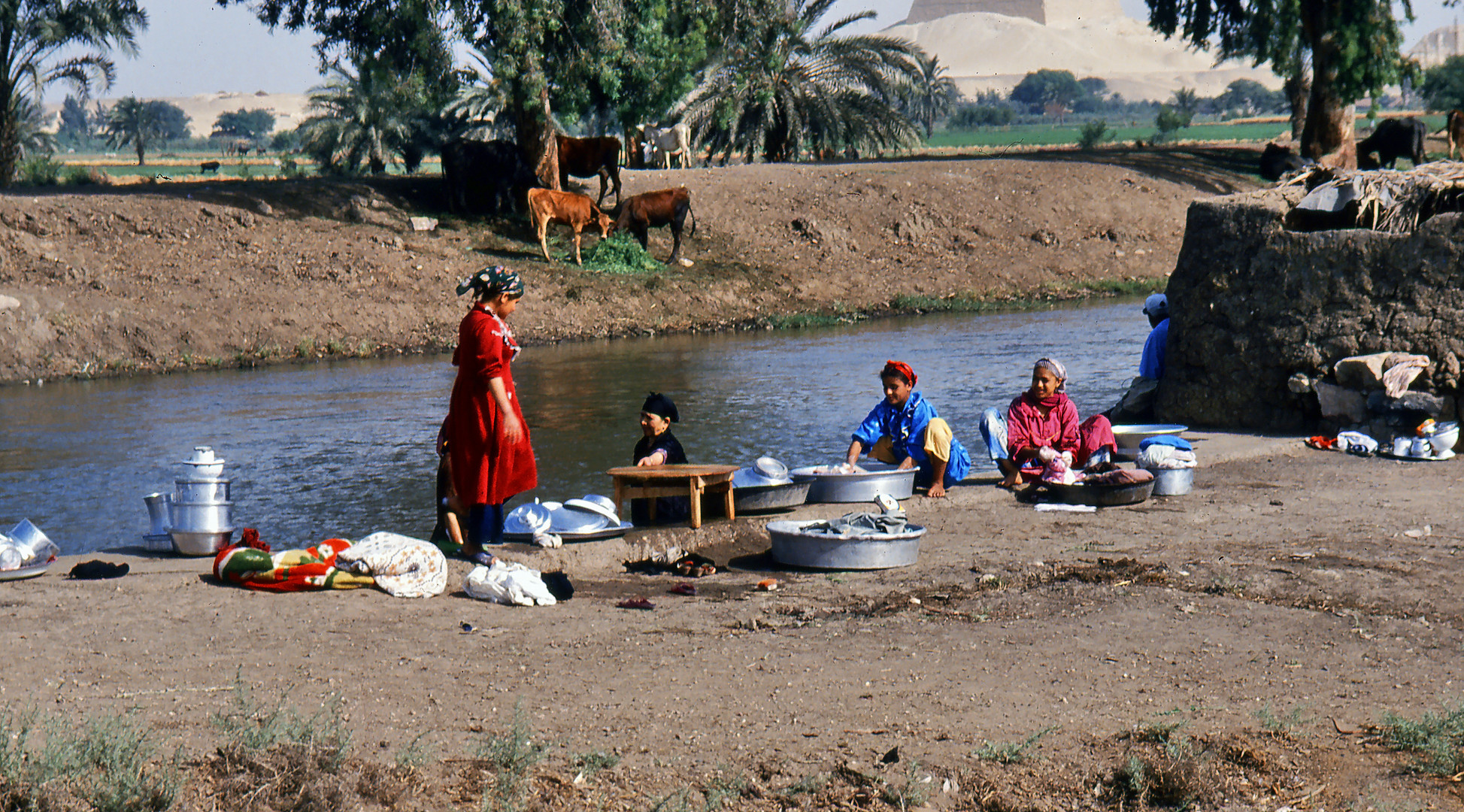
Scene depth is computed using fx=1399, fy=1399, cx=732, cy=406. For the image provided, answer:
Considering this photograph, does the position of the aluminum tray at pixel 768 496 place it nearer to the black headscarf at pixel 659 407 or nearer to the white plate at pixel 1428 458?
the black headscarf at pixel 659 407

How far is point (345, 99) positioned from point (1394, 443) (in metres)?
35.8

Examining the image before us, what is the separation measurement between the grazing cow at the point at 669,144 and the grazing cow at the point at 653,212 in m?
7.15

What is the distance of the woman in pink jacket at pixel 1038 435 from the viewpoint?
28.7 ft

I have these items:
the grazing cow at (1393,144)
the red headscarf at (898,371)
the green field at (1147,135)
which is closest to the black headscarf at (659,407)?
the red headscarf at (898,371)

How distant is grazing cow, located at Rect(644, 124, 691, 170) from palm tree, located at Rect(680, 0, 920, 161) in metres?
0.95

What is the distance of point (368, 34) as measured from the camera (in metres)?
22.8

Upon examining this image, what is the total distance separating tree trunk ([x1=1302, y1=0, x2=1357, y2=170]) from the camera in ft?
92.3

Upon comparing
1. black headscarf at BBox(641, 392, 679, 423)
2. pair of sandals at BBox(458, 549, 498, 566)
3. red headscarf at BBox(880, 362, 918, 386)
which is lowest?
pair of sandals at BBox(458, 549, 498, 566)

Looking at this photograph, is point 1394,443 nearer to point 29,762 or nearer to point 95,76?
point 29,762

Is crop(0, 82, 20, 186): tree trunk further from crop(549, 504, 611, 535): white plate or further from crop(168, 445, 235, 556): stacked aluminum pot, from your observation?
crop(549, 504, 611, 535): white plate

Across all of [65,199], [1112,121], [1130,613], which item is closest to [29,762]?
[1130,613]

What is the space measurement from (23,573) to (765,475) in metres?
3.90

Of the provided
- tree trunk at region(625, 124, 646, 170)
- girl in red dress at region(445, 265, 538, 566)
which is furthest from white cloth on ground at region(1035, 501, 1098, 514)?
tree trunk at region(625, 124, 646, 170)

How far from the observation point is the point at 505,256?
23.5 metres
